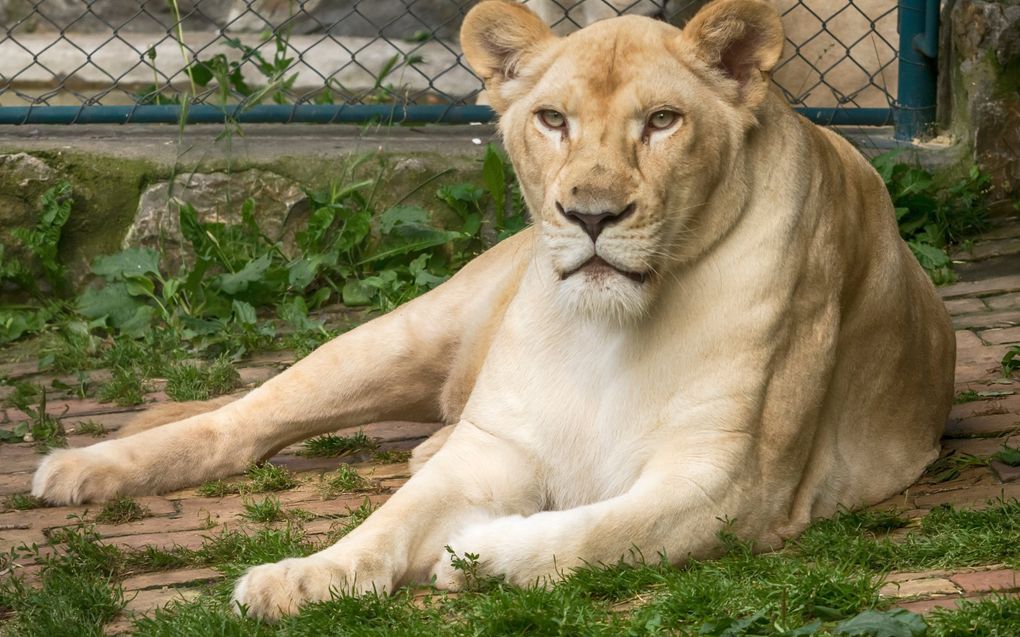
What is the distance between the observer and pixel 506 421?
3670 mm

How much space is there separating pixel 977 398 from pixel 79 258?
3.65 metres

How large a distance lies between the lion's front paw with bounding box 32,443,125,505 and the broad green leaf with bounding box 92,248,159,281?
1908mm

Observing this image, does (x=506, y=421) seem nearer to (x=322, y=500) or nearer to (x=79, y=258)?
(x=322, y=500)

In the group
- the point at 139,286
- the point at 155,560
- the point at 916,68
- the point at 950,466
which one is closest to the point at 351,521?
the point at 155,560

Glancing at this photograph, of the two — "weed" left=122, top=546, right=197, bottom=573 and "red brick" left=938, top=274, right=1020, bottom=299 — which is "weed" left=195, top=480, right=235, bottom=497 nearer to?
"weed" left=122, top=546, right=197, bottom=573

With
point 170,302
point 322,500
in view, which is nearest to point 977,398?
point 322,500

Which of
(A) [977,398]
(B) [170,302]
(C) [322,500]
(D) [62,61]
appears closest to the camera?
(C) [322,500]

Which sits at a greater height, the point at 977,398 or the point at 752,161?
the point at 752,161

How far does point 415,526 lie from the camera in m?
3.40

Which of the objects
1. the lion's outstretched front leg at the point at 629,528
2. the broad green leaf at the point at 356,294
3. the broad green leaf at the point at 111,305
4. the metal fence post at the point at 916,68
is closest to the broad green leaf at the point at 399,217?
the broad green leaf at the point at 356,294

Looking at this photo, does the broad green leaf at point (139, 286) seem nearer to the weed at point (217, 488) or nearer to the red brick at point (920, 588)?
the weed at point (217, 488)

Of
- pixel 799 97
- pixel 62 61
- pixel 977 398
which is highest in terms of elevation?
pixel 62 61

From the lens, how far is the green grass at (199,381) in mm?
5219

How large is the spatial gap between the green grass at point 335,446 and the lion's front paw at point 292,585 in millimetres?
1442
